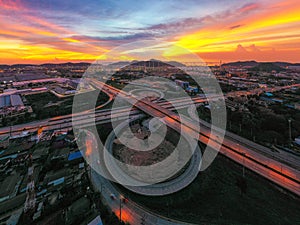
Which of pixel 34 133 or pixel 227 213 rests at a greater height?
pixel 34 133

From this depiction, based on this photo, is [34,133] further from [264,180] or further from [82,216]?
[264,180]

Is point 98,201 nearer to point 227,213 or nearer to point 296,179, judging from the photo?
point 227,213

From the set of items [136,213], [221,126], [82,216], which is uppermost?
[221,126]

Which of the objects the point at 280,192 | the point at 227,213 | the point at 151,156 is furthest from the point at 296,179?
the point at 151,156

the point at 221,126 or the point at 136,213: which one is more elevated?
the point at 221,126

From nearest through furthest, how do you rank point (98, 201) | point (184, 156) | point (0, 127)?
point (98, 201)
point (184, 156)
point (0, 127)

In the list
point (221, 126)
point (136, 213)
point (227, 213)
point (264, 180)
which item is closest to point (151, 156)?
point (136, 213)

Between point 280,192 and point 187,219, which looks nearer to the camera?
point 187,219

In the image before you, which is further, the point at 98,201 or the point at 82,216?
the point at 98,201

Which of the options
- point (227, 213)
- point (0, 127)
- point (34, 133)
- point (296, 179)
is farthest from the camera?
point (0, 127)
